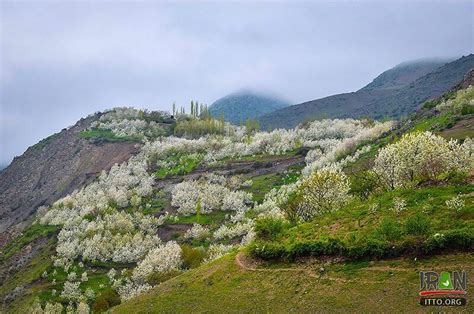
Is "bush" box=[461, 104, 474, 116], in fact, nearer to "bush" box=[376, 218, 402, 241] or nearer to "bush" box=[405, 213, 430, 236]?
"bush" box=[376, 218, 402, 241]

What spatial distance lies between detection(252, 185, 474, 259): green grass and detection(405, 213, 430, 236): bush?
0.18m

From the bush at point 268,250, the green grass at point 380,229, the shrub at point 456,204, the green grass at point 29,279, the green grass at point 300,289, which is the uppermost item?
the shrub at point 456,204

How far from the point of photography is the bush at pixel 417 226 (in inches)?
1668

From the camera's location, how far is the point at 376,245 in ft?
145

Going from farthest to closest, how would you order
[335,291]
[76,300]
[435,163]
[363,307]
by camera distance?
[76,300] < [435,163] < [335,291] < [363,307]

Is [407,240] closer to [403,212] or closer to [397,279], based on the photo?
[397,279]

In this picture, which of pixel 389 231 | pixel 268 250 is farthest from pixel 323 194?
pixel 389 231

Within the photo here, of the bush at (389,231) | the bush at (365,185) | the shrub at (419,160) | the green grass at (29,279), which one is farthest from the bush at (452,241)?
the green grass at (29,279)

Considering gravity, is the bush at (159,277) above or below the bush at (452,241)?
below

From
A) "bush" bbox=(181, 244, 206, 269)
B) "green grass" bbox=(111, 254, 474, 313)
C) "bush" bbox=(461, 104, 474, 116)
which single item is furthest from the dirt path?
"bush" bbox=(461, 104, 474, 116)

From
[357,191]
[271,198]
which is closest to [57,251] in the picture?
[271,198]

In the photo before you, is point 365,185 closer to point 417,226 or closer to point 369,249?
point 369,249

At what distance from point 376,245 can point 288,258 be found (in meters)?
10.3

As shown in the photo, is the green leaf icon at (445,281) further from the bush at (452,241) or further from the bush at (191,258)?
the bush at (191,258)
